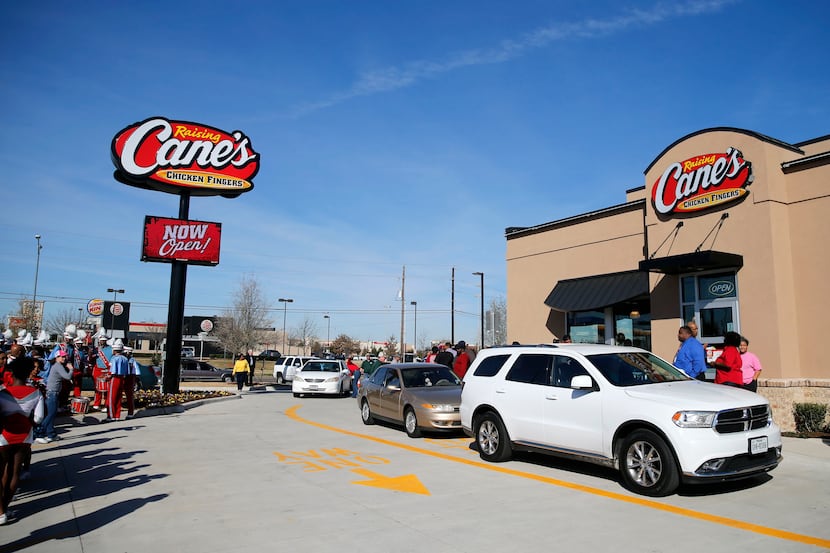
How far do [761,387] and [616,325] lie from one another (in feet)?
17.6

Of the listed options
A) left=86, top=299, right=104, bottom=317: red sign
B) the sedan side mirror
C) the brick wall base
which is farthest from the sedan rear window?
left=86, top=299, right=104, bottom=317: red sign

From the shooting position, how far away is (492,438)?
954 centimetres

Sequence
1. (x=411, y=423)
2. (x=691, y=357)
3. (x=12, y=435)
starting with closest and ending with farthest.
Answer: (x=12, y=435), (x=691, y=357), (x=411, y=423)

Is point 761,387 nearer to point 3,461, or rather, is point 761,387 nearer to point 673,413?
point 673,413

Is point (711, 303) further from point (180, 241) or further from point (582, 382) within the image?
point (180, 241)

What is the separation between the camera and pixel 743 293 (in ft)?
46.1

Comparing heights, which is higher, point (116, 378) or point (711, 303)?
point (711, 303)

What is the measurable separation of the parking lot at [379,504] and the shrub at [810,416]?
1.45m

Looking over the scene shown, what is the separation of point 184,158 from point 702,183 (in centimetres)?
1704

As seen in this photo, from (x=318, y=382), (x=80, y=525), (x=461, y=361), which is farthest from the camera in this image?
(x=318, y=382)

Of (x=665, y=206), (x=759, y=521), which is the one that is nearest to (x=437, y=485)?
(x=759, y=521)

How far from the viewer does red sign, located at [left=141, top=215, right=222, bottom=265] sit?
21.6 metres

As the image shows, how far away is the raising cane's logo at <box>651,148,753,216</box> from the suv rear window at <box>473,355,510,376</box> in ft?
26.8

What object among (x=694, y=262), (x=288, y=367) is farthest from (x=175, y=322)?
(x=694, y=262)
